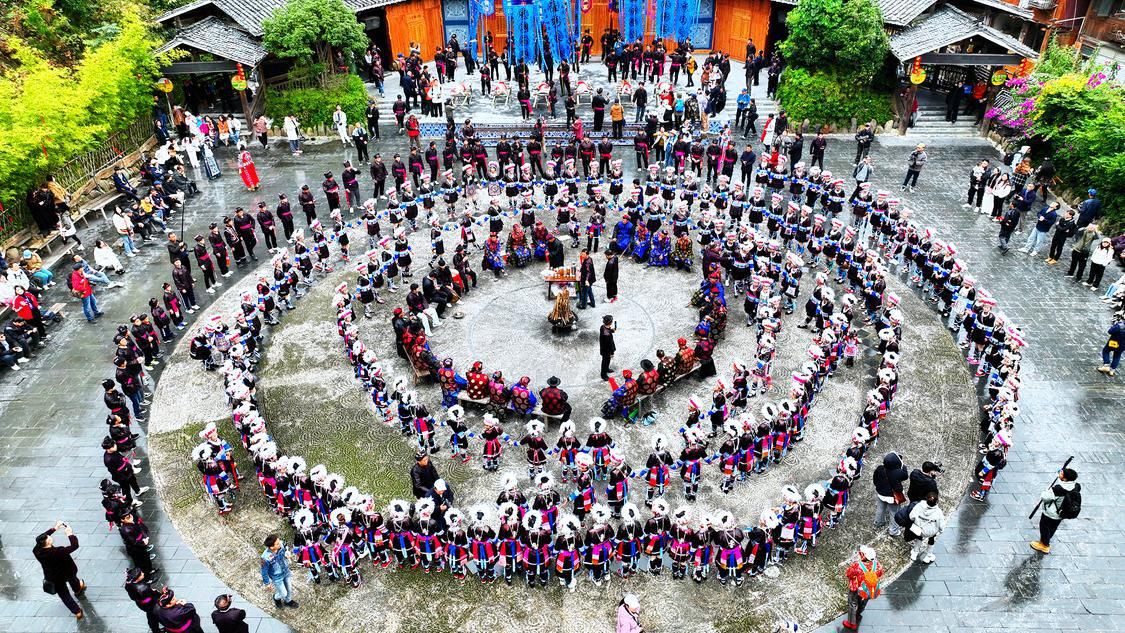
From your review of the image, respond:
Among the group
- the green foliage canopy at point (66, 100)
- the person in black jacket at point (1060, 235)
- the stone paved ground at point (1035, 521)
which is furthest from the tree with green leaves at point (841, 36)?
the green foliage canopy at point (66, 100)

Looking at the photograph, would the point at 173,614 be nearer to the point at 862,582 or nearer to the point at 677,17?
the point at 862,582

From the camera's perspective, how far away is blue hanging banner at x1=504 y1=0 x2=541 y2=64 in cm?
3669

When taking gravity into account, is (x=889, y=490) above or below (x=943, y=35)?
below

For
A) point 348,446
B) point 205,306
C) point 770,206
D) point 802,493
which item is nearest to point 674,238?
point 770,206

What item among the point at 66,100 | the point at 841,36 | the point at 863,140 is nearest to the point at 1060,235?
the point at 863,140

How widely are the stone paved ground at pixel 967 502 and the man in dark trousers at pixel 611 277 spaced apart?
32.1 ft

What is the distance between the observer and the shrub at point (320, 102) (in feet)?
105

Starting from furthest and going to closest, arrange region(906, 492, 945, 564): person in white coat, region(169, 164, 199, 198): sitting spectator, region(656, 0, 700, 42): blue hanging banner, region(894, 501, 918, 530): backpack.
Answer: region(656, 0, 700, 42): blue hanging banner
region(169, 164, 199, 198): sitting spectator
region(894, 501, 918, 530): backpack
region(906, 492, 945, 564): person in white coat

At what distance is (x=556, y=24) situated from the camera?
A: 37.4m

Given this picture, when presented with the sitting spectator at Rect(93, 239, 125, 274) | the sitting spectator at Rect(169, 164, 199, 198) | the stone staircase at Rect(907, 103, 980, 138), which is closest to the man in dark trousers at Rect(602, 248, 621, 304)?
the sitting spectator at Rect(93, 239, 125, 274)

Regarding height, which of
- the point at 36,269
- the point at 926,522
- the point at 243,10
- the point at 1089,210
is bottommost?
the point at 926,522

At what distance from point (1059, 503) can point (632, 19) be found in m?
31.3

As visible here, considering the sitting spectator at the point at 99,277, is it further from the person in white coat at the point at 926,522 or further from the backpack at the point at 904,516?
the person in white coat at the point at 926,522

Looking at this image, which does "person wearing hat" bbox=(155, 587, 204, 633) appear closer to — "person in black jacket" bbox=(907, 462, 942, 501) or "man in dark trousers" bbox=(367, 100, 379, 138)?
"person in black jacket" bbox=(907, 462, 942, 501)
